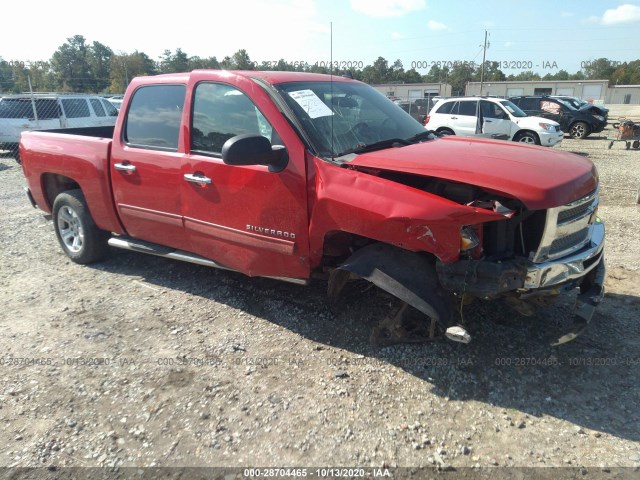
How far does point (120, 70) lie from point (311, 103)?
41.2m

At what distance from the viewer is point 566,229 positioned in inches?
110

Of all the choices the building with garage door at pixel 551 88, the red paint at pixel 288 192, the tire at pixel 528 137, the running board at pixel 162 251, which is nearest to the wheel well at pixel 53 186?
the red paint at pixel 288 192

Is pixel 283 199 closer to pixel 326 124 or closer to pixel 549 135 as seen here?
pixel 326 124

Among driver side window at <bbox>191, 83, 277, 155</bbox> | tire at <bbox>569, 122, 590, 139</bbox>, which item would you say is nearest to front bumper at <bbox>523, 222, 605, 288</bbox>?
driver side window at <bbox>191, 83, 277, 155</bbox>

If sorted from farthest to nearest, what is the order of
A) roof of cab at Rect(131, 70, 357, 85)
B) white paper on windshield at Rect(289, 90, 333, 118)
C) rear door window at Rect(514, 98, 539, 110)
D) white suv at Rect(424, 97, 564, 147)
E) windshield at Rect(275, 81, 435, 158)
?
rear door window at Rect(514, 98, 539, 110)
white suv at Rect(424, 97, 564, 147)
roof of cab at Rect(131, 70, 357, 85)
white paper on windshield at Rect(289, 90, 333, 118)
windshield at Rect(275, 81, 435, 158)

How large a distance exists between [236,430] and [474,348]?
70.4 inches

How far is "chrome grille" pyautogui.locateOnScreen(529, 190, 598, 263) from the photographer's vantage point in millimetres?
2674

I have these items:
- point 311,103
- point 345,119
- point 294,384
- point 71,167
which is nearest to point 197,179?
point 311,103

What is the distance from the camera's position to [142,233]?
4398 mm

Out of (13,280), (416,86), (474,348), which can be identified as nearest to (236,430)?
(474,348)

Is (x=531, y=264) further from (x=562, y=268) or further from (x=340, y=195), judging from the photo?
(x=340, y=195)

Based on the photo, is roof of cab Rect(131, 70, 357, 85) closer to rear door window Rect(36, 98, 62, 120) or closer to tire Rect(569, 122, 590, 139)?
rear door window Rect(36, 98, 62, 120)

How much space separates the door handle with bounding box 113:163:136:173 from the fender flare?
2279mm

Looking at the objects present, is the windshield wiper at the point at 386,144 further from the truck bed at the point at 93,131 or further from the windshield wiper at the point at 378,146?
the truck bed at the point at 93,131
